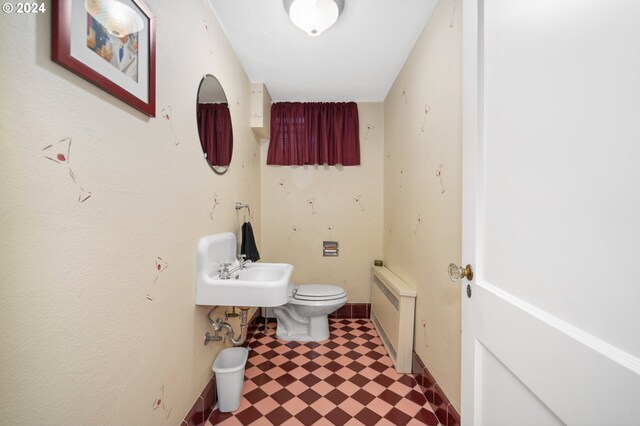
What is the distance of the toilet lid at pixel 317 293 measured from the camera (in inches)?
85.9

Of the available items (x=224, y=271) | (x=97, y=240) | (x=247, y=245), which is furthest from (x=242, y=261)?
(x=97, y=240)

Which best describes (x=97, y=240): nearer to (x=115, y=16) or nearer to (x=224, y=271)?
(x=115, y=16)

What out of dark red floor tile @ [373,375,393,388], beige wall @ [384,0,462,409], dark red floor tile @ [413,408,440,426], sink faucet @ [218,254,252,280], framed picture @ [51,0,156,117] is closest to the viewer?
framed picture @ [51,0,156,117]

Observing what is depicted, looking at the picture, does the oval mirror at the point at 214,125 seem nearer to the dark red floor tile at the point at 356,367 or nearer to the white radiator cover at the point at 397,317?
the white radiator cover at the point at 397,317

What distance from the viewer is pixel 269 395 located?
1571mm

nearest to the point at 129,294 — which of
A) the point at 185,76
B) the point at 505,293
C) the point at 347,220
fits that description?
the point at 185,76

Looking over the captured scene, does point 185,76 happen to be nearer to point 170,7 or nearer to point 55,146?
point 170,7

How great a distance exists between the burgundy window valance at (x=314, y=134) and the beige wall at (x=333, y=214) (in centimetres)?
9

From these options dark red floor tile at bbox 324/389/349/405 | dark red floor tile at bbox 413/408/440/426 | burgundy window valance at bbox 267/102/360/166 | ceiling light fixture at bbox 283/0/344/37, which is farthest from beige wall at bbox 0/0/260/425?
burgundy window valance at bbox 267/102/360/166

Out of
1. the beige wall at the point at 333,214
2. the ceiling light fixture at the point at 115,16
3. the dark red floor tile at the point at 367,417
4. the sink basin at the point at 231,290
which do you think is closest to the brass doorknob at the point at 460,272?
the sink basin at the point at 231,290

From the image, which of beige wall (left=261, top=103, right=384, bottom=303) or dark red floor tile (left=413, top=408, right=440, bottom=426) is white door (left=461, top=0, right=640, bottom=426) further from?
beige wall (left=261, top=103, right=384, bottom=303)

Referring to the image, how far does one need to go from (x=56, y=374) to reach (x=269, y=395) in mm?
1255

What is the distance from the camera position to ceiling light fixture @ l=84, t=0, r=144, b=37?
69 centimetres

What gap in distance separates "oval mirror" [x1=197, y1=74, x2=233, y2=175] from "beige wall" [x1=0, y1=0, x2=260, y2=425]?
9 centimetres
